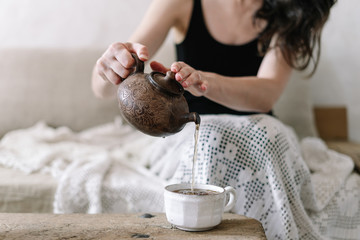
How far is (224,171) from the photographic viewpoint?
1014 mm

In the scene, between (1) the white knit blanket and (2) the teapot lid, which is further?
(1) the white knit blanket

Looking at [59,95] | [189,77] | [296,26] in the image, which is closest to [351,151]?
[296,26]

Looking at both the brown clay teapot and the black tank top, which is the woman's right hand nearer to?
the brown clay teapot

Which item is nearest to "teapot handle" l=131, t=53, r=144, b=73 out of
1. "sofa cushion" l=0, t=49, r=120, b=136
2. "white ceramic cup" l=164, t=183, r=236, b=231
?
"white ceramic cup" l=164, t=183, r=236, b=231

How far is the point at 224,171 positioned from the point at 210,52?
2.02 feet

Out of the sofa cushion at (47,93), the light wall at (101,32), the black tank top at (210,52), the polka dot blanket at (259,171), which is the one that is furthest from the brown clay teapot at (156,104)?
the light wall at (101,32)

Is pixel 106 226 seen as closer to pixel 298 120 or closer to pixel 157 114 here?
pixel 157 114

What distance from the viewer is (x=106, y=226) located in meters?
0.75

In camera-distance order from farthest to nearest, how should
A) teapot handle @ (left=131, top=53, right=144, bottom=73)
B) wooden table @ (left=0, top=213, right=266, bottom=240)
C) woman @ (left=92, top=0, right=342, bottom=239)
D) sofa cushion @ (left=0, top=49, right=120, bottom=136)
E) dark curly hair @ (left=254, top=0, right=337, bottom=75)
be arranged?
sofa cushion @ (left=0, top=49, right=120, bottom=136) < dark curly hair @ (left=254, top=0, right=337, bottom=75) < woman @ (left=92, top=0, right=342, bottom=239) < teapot handle @ (left=131, top=53, right=144, bottom=73) < wooden table @ (left=0, top=213, right=266, bottom=240)

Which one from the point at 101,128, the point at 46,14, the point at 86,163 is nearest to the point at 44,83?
the point at 101,128

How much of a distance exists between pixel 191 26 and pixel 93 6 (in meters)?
1.00

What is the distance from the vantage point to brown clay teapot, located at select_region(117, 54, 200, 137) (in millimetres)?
715

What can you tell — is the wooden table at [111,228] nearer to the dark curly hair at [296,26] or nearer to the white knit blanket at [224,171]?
the white knit blanket at [224,171]

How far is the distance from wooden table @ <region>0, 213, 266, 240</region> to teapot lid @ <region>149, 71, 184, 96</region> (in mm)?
255
